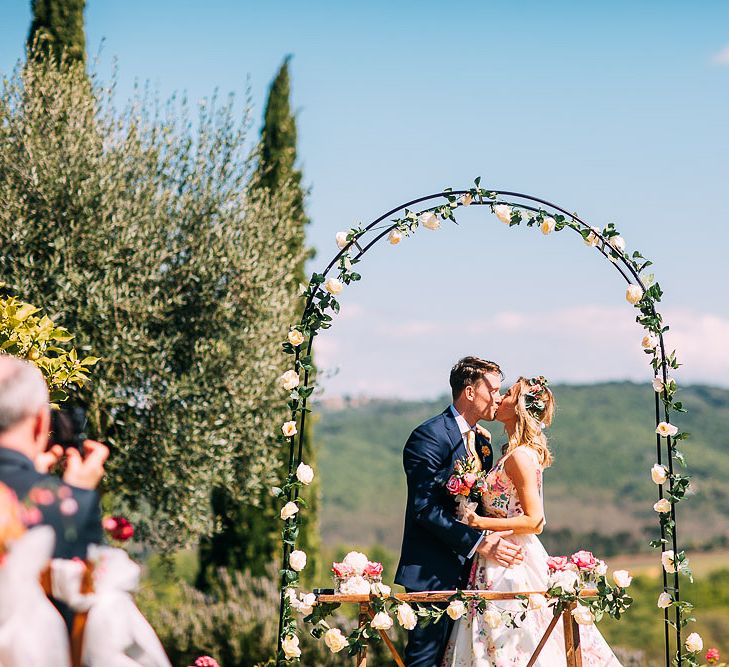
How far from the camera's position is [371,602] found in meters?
6.30

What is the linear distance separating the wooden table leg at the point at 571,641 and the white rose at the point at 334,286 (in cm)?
267

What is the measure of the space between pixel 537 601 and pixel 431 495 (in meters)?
0.94

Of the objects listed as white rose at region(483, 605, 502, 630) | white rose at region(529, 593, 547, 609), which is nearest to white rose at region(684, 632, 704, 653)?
white rose at region(529, 593, 547, 609)

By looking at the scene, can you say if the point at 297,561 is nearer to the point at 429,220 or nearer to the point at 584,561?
the point at 584,561

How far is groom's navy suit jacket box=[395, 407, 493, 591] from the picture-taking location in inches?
250

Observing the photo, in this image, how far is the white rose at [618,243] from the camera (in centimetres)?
699

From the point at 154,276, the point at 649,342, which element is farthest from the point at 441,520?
the point at 154,276

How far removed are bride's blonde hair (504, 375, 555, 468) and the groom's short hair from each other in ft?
0.80

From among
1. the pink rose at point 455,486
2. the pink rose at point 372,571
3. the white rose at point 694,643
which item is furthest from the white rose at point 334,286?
the white rose at point 694,643

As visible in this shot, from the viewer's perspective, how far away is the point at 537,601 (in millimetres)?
6109

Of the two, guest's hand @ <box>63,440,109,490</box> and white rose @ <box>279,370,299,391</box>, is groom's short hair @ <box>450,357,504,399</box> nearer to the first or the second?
white rose @ <box>279,370,299,391</box>

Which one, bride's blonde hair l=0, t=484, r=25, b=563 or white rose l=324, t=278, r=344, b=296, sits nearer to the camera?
bride's blonde hair l=0, t=484, r=25, b=563

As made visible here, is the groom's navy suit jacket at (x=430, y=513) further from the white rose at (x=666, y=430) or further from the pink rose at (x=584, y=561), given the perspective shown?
the white rose at (x=666, y=430)

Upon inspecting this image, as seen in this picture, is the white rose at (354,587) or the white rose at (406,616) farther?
the white rose at (354,587)
